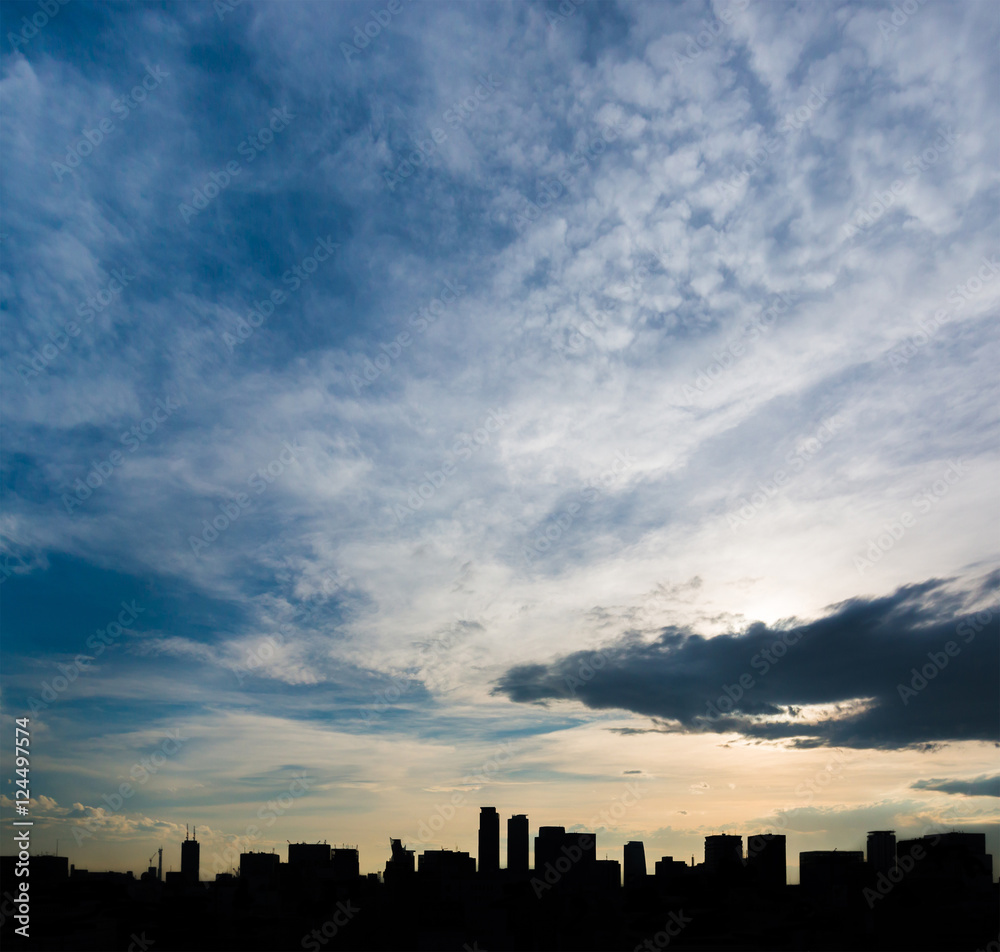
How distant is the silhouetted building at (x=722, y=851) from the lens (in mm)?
92938

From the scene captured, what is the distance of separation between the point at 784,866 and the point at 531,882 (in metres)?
30.0

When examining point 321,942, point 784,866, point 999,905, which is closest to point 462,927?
point 321,942

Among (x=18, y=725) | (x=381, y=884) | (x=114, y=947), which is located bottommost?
(x=381, y=884)

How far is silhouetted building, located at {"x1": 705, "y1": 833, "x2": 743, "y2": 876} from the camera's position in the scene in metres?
92.9

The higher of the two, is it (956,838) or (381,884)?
(956,838)

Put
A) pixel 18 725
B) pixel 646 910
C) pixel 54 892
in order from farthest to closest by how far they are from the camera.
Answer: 1. pixel 646 910
2. pixel 54 892
3. pixel 18 725

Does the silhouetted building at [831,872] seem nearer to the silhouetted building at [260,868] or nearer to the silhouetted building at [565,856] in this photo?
the silhouetted building at [565,856]

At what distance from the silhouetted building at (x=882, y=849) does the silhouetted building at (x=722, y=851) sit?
51.0 ft

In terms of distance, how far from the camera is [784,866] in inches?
3322

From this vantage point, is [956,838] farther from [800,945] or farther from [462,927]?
[462,927]

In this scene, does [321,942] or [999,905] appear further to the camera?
[321,942]

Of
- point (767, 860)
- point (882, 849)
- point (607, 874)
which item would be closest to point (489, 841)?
point (607, 874)

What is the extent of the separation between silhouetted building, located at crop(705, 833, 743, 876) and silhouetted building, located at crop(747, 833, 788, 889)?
3849mm

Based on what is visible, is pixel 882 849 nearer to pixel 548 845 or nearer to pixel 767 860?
pixel 767 860
